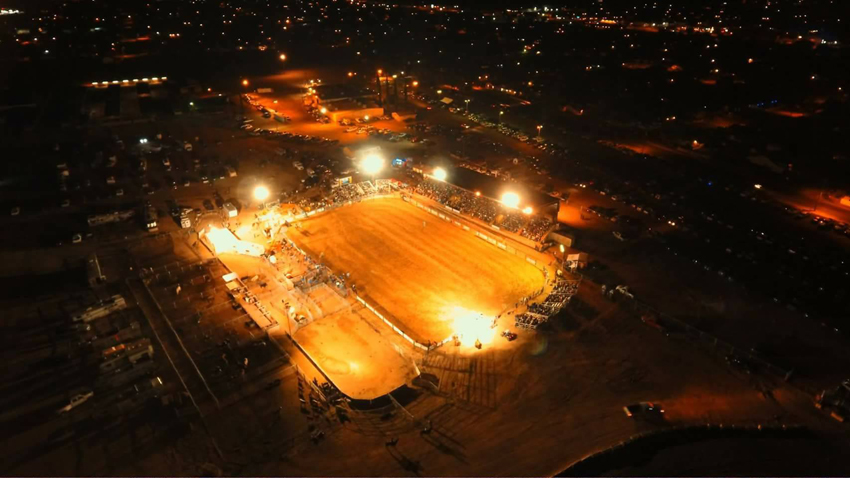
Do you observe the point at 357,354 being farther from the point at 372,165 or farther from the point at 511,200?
the point at 372,165

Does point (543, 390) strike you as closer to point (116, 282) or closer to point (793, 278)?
point (793, 278)

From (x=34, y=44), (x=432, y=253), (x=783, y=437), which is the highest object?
(x=783, y=437)

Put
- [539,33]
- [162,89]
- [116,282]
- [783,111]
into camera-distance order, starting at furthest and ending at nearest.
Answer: [539,33] → [162,89] → [783,111] → [116,282]

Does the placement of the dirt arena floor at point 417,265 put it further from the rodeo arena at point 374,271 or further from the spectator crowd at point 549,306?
the spectator crowd at point 549,306

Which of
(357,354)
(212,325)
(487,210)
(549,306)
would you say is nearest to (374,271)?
(357,354)

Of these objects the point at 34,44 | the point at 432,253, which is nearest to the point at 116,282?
the point at 432,253

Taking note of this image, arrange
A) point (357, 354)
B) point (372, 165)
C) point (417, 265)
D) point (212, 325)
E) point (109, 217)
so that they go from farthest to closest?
1. point (372, 165)
2. point (109, 217)
3. point (417, 265)
4. point (212, 325)
5. point (357, 354)
